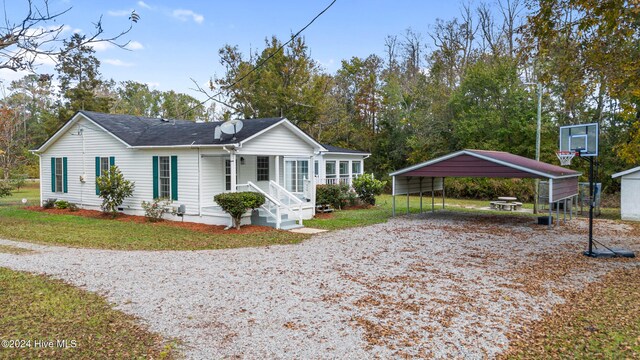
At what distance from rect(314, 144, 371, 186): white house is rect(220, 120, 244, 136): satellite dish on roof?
7863mm

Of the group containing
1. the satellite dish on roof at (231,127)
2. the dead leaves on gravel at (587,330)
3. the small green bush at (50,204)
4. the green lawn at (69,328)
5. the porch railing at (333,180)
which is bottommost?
the dead leaves on gravel at (587,330)

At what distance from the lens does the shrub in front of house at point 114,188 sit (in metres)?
15.1

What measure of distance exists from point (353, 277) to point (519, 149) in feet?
76.3

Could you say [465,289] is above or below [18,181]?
below

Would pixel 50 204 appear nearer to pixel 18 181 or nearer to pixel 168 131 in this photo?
pixel 168 131

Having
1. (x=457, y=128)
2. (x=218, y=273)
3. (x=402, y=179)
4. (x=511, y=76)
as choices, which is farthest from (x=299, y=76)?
(x=218, y=273)

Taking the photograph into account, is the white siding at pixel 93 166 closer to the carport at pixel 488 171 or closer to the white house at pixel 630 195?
the carport at pixel 488 171

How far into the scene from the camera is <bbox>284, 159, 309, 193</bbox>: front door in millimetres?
15780

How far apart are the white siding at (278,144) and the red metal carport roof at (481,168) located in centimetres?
377

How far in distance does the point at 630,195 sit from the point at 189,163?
668 inches

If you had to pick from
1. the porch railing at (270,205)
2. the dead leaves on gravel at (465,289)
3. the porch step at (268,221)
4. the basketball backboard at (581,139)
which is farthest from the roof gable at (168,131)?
the basketball backboard at (581,139)

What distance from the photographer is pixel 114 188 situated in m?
15.1

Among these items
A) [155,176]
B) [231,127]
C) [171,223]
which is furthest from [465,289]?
[155,176]

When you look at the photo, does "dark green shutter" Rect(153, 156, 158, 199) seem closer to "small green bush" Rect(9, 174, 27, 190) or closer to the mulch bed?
the mulch bed
